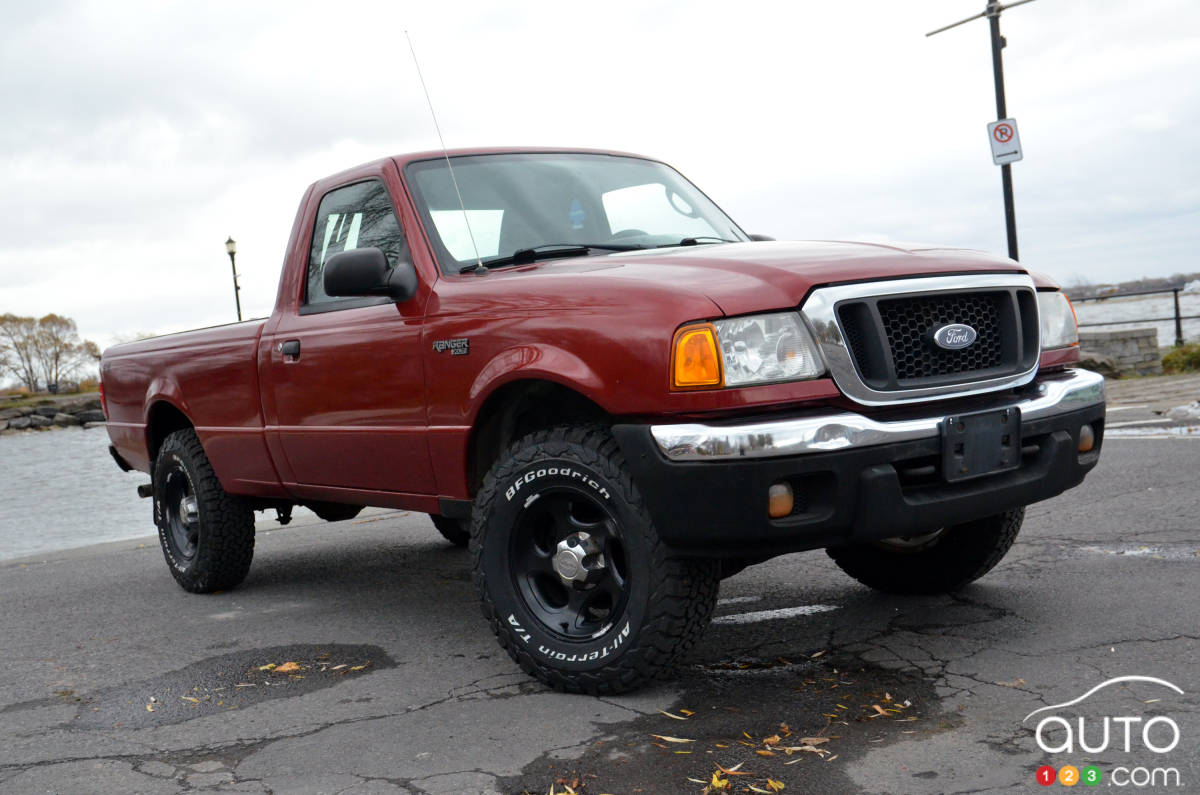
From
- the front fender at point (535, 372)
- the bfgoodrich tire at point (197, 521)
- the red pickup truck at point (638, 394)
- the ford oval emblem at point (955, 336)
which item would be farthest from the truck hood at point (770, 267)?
the bfgoodrich tire at point (197, 521)

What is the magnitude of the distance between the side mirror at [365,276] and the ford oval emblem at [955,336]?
1.92 m

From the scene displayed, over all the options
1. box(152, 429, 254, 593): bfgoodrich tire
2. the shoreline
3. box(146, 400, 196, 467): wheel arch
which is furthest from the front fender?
the shoreline

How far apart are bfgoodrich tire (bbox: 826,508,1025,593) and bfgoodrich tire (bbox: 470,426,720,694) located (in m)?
1.21

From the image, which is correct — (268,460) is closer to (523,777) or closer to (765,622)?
(765,622)

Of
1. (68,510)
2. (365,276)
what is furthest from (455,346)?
(68,510)

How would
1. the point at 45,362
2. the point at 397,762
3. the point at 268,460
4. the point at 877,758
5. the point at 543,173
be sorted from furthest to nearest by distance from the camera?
the point at 45,362, the point at 268,460, the point at 543,173, the point at 397,762, the point at 877,758

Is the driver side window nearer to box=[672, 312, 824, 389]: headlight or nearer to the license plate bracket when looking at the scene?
box=[672, 312, 824, 389]: headlight

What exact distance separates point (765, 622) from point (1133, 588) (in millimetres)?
1447

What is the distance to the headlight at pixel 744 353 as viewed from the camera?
11.0 ft

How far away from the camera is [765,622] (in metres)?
4.65

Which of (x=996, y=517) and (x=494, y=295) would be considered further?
(x=996, y=517)

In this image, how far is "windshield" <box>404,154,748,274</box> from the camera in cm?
459

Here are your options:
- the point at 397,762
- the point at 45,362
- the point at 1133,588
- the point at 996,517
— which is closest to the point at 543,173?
the point at 996,517

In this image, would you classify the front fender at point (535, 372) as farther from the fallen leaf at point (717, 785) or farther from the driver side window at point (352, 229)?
the fallen leaf at point (717, 785)
